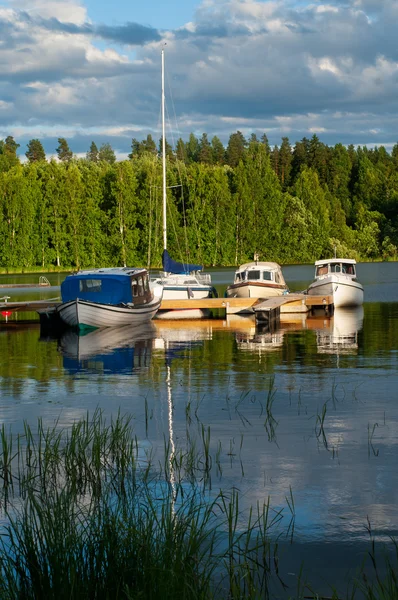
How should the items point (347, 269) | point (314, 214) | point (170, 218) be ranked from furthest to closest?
point (314, 214)
point (170, 218)
point (347, 269)

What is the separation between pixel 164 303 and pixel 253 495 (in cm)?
3150

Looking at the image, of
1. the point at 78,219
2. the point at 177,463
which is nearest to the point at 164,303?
the point at 177,463

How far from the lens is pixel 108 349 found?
27.3 m

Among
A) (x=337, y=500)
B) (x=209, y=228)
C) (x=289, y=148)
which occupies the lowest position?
(x=337, y=500)

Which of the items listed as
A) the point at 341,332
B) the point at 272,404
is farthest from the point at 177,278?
the point at 272,404

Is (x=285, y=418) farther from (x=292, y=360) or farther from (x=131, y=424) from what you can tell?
(x=292, y=360)

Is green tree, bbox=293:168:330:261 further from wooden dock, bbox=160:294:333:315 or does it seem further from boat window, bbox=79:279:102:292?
boat window, bbox=79:279:102:292

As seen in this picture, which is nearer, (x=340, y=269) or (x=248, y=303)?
(x=248, y=303)

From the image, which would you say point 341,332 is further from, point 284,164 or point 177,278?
point 284,164

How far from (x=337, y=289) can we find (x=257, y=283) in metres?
3.67

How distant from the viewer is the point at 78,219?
361 ft

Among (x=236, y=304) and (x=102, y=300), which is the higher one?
(x=102, y=300)

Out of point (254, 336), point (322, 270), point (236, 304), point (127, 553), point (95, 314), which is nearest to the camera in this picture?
point (127, 553)

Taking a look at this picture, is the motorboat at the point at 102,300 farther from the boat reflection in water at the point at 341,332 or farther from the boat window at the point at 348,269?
the boat window at the point at 348,269
